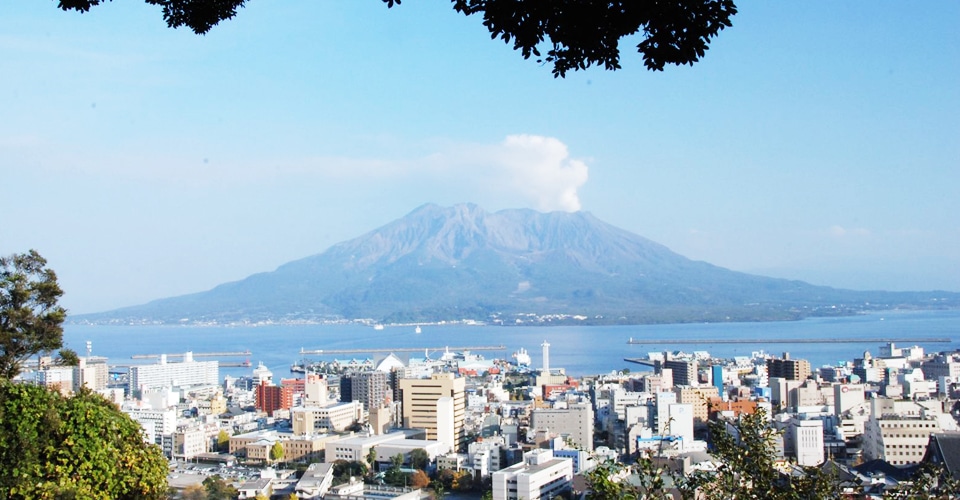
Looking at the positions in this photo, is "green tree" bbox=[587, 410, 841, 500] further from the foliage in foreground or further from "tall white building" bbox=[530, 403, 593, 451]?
"tall white building" bbox=[530, 403, 593, 451]

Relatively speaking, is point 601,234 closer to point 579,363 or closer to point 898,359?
point 579,363

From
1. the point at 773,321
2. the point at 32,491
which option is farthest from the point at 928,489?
the point at 773,321

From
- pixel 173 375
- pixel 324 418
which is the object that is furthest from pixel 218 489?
pixel 173 375

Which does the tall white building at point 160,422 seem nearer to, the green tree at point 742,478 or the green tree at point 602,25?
the green tree at point 742,478

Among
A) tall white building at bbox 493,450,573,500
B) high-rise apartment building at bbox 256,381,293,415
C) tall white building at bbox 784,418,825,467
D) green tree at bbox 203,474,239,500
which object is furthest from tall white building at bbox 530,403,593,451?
high-rise apartment building at bbox 256,381,293,415

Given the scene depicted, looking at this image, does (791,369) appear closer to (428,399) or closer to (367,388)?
(367,388)

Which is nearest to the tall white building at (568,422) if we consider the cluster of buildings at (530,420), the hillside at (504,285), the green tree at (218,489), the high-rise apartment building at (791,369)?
the cluster of buildings at (530,420)
